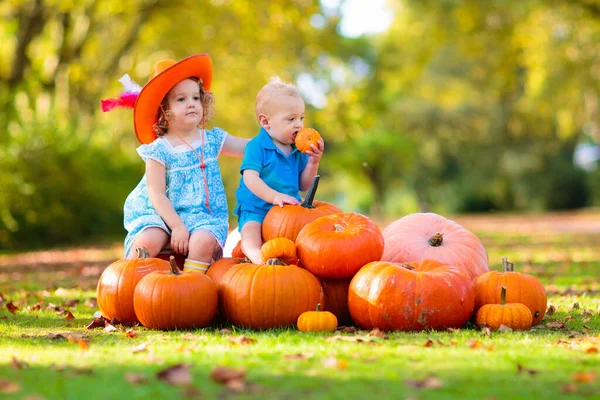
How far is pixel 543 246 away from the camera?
13211 millimetres

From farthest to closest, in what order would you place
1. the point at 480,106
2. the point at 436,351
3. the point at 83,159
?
the point at 480,106 → the point at 83,159 → the point at 436,351

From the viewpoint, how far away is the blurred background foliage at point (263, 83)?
49.5 feet

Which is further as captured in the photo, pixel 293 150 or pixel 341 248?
pixel 293 150

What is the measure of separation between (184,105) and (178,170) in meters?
0.51

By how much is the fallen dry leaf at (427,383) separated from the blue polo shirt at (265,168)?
260 centimetres

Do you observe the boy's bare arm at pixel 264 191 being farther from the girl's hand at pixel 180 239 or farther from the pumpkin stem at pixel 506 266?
the pumpkin stem at pixel 506 266

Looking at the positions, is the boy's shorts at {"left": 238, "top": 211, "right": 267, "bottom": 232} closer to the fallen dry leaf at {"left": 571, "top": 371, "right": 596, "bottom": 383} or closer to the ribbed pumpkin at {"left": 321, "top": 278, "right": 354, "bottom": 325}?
the ribbed pumpkin at {"left": 321, "top": 278, "right": 354, "bottom": 325}

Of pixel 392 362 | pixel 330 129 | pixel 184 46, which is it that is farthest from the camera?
pixel 330 129

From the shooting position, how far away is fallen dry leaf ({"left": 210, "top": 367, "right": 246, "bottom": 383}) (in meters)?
3.08

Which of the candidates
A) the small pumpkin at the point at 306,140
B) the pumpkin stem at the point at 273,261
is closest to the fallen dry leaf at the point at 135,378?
the pumpkin stem at the point at 273,261

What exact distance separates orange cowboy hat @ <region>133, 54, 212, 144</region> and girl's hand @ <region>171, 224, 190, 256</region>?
94 cm

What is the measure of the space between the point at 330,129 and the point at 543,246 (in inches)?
1047

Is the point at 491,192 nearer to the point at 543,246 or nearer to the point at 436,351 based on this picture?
the point at 543,246

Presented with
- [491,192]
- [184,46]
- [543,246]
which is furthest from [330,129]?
[543,246]
